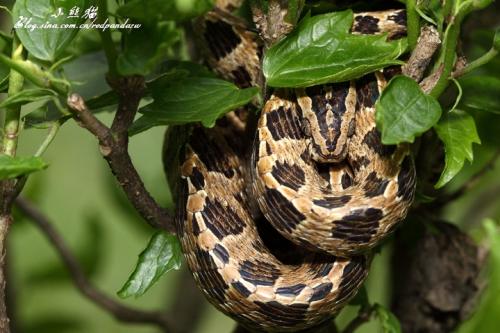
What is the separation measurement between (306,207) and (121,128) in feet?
1.34

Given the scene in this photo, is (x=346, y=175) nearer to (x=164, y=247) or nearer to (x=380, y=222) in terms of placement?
(x=380, y=222)

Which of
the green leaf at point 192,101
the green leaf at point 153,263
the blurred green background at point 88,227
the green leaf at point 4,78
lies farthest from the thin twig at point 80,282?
the green leaf at point 192,101

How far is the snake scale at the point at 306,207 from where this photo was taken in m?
1.59

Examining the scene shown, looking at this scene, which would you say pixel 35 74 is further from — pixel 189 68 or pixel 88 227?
pixel 88 227

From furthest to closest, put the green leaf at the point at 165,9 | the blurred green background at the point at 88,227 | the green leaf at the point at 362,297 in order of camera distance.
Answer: the blurred green background at the point at 88,227 → the green leaf at the point at 362,297 → the green leaf at the point at 165,9

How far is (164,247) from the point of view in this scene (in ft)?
5.40

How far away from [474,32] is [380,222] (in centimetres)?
85

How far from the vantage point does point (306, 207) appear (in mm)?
1607

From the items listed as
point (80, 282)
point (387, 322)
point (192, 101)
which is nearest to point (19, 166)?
point (192, 101)

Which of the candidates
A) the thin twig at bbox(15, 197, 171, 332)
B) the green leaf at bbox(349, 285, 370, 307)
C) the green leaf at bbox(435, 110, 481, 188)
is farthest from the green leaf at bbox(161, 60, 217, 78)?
the thin twig at bbox(15, 197, 171, 332)

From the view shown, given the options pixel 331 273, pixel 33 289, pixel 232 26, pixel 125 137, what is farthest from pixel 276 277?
pixel 33 289

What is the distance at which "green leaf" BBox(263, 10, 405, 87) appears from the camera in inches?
54.9

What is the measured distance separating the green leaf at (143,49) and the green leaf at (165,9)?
5 cm

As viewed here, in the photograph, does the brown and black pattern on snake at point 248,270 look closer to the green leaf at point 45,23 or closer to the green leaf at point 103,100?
the green leaf at point 103,100
